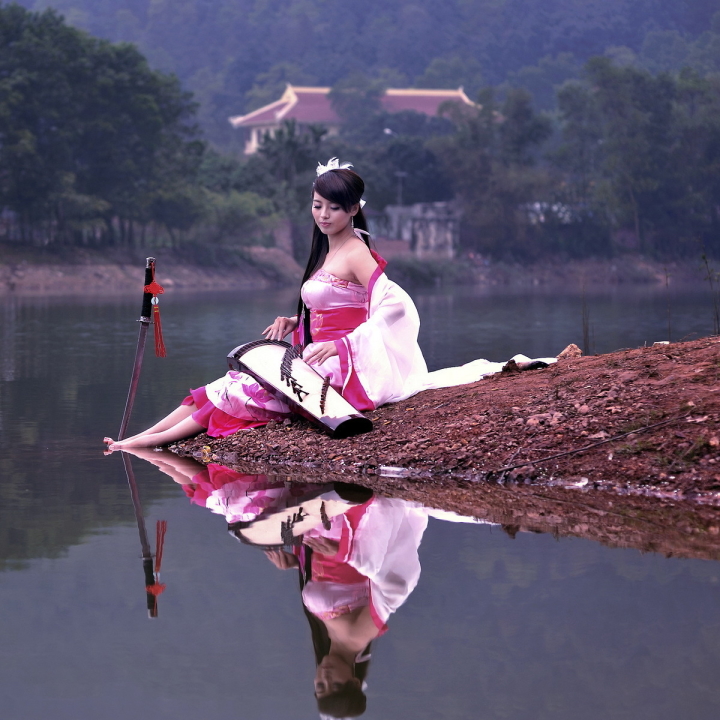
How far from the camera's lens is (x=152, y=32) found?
4902 inches

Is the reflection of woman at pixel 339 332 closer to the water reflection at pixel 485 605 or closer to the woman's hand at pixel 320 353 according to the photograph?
the woman's hand at pixel 320 353

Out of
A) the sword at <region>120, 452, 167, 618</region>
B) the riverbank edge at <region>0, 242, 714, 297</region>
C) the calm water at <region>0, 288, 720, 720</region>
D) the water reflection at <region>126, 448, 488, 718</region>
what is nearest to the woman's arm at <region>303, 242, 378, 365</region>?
the water reflection at <region>126, 448, 488, 718</region>

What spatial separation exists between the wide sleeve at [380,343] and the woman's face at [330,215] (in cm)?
35

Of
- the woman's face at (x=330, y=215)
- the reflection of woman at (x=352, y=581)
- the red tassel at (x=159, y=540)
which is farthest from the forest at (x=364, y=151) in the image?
the reflection of woman at (x=352, y=581)

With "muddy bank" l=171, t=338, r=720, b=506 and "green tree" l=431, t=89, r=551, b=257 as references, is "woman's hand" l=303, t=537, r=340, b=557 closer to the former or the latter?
"muddy bank" l=171, t=338, r=720, b=506

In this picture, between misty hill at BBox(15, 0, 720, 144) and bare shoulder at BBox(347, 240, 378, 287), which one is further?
misty hill at BBox(15, 0, 720, 144)

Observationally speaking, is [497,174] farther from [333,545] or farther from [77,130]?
[333,545]

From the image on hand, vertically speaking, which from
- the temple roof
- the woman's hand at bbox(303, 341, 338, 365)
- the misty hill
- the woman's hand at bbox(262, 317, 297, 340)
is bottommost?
the woman's hand at bbox(303, 341, 338, 365)

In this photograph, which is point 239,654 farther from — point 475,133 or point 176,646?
point 475,133

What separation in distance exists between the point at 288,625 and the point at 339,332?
11.2 ft

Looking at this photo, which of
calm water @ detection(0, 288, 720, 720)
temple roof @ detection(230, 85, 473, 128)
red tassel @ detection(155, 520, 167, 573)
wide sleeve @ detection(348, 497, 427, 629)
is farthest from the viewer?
temple roof @ detection(230, 85, 473, 128)

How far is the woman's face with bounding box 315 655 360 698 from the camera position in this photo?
10.4 feet

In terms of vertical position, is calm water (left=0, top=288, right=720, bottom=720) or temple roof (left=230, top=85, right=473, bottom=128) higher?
temple roof (left=230, top=85, right=473, bottom=128)

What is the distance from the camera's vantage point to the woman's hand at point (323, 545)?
4543 millimetres
